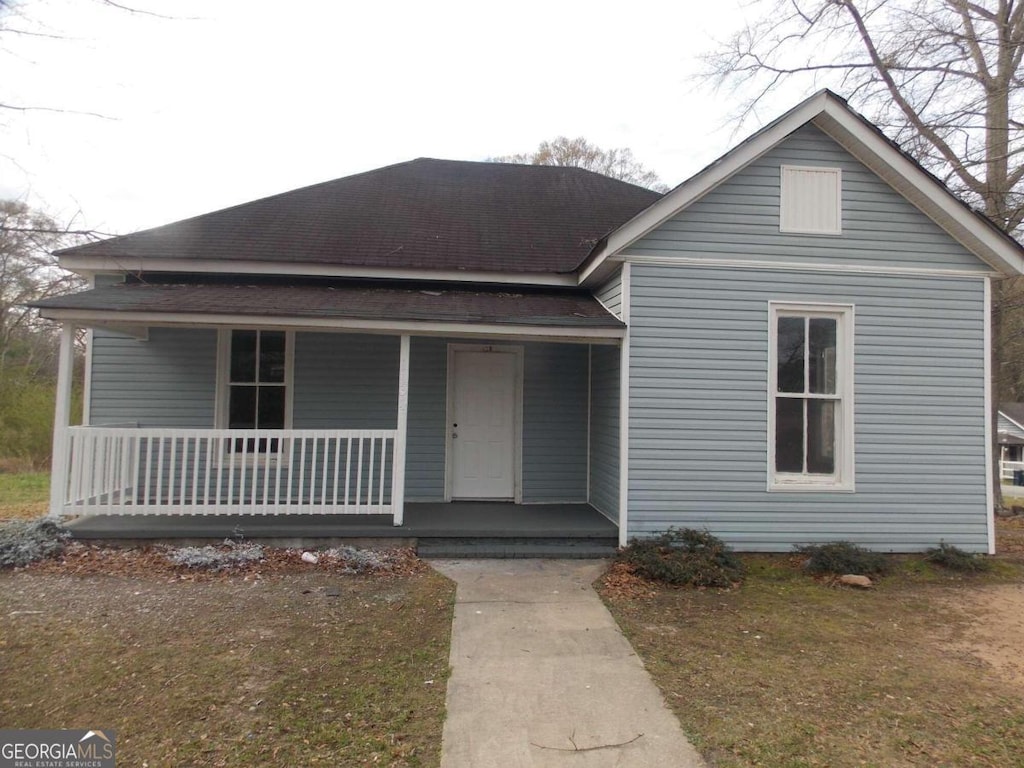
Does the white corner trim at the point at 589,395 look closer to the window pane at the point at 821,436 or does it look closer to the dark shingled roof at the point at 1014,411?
the window pane at the point at 821,436

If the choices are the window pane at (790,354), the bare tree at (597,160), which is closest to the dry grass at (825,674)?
the window pane at (790,354)

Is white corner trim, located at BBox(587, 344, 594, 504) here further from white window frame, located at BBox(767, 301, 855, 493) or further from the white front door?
white window frame, located at BBox(767, 301, 855, 493)

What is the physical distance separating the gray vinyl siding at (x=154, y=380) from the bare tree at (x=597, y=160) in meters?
20.7

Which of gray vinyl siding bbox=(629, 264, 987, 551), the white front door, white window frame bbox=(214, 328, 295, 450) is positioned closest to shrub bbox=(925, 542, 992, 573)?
gray vinyl siding bbox=(629, 264, 987, 551)

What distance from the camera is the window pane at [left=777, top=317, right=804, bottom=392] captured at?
655cm

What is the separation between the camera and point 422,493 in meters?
7.86

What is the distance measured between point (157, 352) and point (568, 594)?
617cm

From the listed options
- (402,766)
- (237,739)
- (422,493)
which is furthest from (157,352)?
(402,766)

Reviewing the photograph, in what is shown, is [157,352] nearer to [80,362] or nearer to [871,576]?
[871,576]

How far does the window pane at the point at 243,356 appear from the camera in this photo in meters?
7.76

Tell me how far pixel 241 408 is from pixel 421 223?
12.4 ft

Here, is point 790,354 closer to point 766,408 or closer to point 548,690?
point 766,408

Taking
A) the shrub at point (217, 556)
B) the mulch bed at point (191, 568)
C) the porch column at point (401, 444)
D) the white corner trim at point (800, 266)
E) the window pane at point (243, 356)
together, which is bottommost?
the mulch bed at point (191, 568)

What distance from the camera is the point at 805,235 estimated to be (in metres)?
6.50
